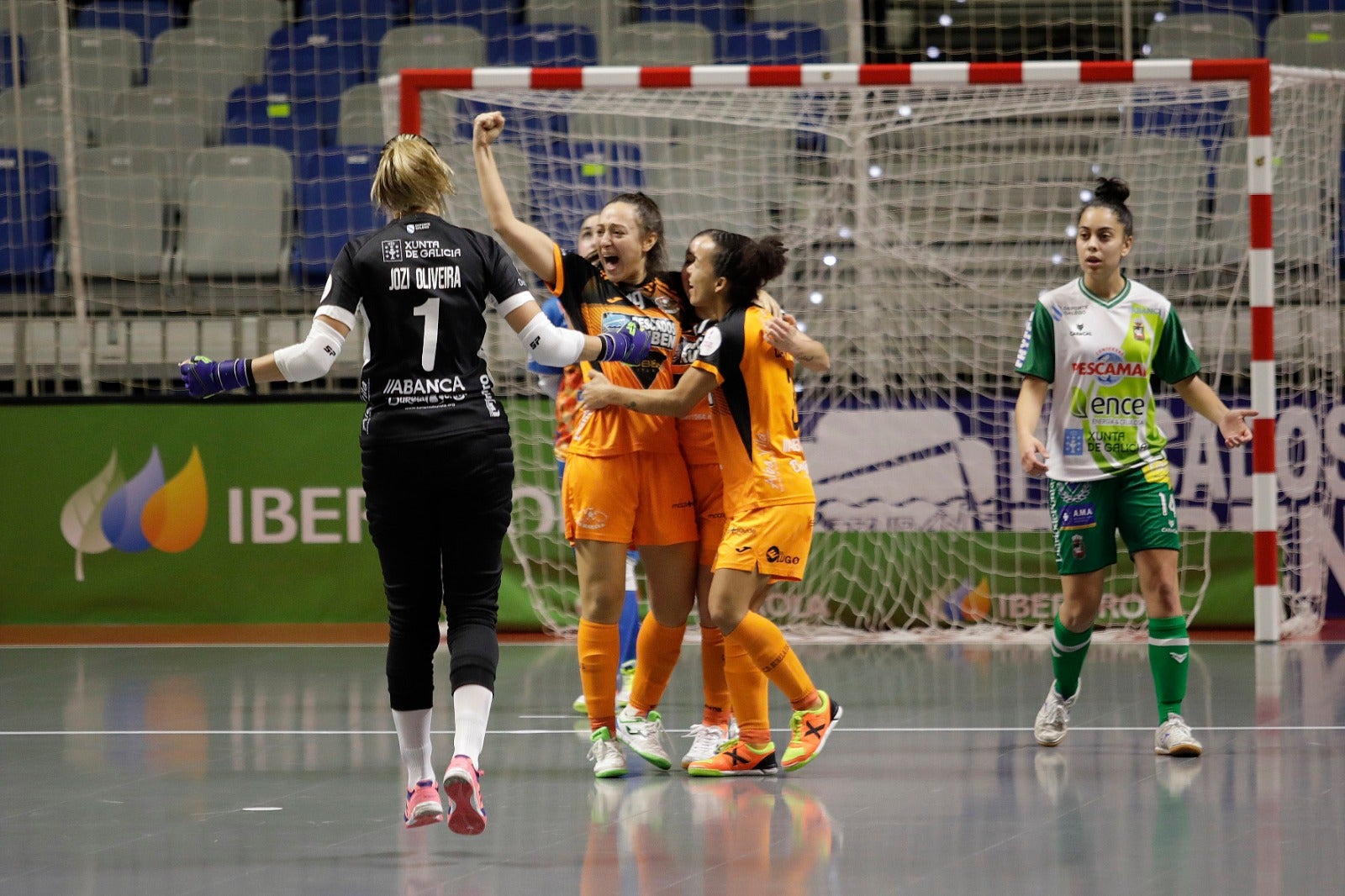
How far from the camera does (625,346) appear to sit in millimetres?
4078

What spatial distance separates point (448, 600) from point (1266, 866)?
2.03 meters

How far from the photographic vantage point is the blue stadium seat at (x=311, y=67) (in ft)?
33.6

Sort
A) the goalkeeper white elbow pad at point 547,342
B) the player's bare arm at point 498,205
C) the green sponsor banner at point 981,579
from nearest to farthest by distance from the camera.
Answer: the goalkeeper white elbow pad at point 547,342 < the player's bare arm at point 498,205 < the green sponsor banner at point 981,579

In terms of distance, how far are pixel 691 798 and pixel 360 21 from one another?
7744 mm

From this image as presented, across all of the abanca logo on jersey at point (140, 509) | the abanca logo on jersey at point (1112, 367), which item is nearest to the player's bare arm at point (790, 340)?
the abanca logo on jersey at point (1112, 367)

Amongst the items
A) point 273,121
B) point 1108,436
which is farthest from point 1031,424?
point 273,121

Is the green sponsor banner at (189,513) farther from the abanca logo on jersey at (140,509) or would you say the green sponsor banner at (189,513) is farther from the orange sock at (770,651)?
the orange sock at (770,651)

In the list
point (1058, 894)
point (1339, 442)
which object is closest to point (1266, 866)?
point (1058, 894)

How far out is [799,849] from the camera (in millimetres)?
3713

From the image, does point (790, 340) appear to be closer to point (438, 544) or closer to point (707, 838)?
point (438, 544)

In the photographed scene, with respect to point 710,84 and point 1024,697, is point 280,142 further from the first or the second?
point 1024,697

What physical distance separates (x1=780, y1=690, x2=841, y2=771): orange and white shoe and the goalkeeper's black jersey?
1557 mm

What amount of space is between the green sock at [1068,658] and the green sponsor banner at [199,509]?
4563 millimetres

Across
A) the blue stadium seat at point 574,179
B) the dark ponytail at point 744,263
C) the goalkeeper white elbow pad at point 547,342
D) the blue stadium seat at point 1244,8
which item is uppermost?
the blue stadium seat at point 1244,8
